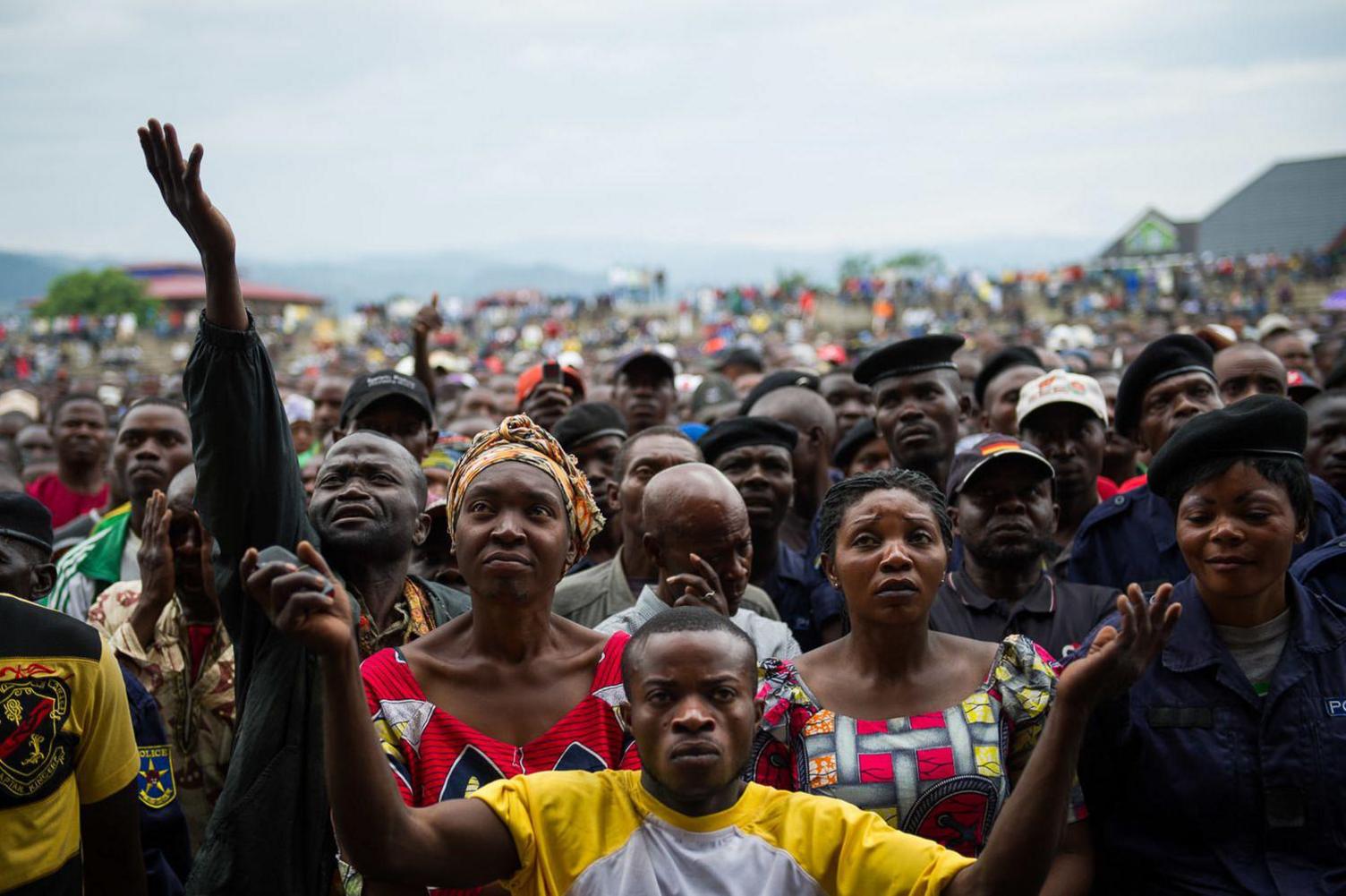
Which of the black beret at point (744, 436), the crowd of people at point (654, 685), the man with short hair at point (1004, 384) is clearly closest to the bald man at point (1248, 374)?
the man with short hair at point (1004, 384)

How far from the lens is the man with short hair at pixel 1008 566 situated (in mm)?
3863

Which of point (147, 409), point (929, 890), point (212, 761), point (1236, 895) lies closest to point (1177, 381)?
point (1236, 895)

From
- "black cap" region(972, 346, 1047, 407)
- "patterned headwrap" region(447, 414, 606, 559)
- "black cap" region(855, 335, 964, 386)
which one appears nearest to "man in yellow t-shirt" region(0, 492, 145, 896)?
"patterned headwrap" region(447, 414, 606, 559)

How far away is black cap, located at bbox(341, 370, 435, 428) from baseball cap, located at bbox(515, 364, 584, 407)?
167 cm

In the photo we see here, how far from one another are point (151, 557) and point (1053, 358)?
6.61 m

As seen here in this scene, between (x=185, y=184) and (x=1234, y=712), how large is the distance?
278cm

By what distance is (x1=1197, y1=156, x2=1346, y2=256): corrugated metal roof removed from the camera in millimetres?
53094

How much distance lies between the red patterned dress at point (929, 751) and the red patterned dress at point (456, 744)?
0.37 m

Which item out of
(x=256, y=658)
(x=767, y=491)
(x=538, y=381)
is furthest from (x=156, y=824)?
(x=538, y=381)

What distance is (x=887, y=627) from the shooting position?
3.12 m

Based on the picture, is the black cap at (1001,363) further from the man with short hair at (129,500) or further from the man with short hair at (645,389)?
the man with short hair at (129,500)

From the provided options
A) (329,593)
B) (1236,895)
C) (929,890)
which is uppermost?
(329,593)

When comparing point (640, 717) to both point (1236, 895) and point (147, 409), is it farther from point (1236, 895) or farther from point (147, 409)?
point (147, 409)

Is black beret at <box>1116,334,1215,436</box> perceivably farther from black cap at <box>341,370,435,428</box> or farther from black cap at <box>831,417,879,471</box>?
black cap at <box>341,370,435,428</box>
